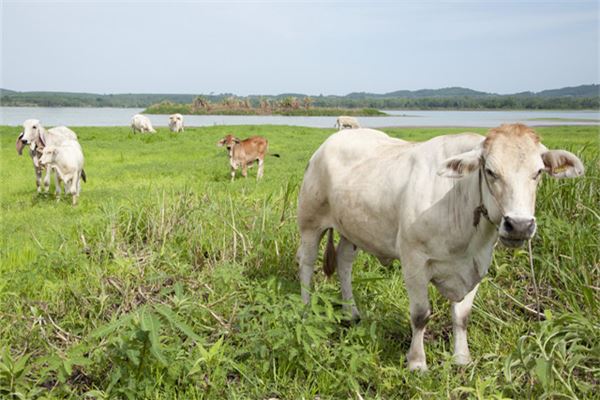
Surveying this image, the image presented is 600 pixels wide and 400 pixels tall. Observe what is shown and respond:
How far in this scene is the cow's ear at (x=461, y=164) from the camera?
2986 millimetres

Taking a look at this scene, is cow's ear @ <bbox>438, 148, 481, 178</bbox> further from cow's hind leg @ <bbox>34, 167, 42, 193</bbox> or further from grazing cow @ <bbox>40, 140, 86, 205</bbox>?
cow's hind leg @ <bbox>34, 167, 42, 193</bbox>

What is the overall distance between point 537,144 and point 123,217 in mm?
4583

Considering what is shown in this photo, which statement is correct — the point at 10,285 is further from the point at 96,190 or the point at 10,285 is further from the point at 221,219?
the point at 96,190

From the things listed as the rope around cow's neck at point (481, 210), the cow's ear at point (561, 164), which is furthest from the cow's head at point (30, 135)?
the cow's ear at point (561, 164)

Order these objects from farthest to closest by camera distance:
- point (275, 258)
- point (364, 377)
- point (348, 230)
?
1. point (275, 258)
2. point (348, 230)
3. point (364, 377)

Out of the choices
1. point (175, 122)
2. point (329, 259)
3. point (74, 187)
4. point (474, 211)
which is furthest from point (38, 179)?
point (175, 122)

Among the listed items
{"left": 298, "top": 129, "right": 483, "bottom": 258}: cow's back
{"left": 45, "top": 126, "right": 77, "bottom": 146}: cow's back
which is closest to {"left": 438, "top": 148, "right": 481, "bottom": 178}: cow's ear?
{"left": 298, "top": 129, "right": 483, "bottom": 258}: cow's back

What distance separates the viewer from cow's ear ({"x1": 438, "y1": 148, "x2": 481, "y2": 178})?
2.99m

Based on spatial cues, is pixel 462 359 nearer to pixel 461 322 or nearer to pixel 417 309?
pixel 461 322

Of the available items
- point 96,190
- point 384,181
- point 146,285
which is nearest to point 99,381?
point 146,285

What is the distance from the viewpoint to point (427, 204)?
10.9 feet

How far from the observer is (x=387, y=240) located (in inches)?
147

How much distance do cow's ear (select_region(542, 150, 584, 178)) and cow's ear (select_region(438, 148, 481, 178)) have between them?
370 millimetres

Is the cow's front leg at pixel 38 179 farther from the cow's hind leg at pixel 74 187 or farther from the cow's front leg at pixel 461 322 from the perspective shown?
the cow's front leg at pixel 461 322
